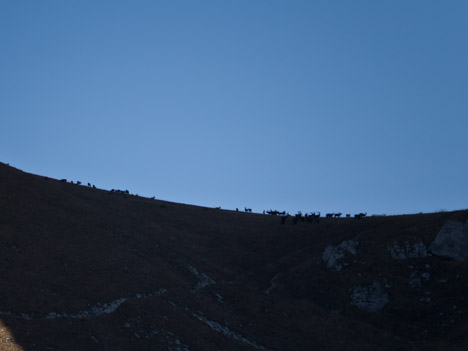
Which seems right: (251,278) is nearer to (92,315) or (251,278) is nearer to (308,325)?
(308,325)

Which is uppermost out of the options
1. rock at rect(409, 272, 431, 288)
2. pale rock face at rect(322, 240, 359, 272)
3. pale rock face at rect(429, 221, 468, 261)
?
pale rock face at rect(429, 221, 468, 261)

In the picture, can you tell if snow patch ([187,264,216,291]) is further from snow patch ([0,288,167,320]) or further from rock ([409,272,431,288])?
rock ([409,272,431,288])

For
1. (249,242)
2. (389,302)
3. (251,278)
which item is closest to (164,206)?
(249,242)

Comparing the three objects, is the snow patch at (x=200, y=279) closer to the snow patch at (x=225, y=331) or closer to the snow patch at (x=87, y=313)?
the snow patch at (x=225, y=331)

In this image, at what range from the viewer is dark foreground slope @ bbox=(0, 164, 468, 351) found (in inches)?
1649

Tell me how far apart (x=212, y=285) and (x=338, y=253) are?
17511mm

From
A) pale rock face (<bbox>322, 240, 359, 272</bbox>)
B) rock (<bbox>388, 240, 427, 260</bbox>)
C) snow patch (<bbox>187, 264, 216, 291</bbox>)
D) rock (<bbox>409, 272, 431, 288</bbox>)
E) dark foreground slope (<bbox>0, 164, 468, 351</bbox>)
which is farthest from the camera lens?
pale rock face (<bbox>322, 240, 359, 272</bbox>)

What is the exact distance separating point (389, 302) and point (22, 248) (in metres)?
40.9

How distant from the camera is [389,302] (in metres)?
55.9

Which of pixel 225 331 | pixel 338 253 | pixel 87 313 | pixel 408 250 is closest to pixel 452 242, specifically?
pixel 408 250

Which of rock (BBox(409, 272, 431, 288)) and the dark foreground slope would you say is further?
rock (BBox(409, 272, 431, 288))

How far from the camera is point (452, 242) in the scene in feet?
194

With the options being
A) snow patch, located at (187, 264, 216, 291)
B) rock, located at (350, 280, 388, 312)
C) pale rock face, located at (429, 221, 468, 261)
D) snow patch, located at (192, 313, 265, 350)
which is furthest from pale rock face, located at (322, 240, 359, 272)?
snow patch, located at (192, 313, 265, 350)

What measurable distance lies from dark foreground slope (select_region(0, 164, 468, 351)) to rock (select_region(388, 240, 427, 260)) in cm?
13
